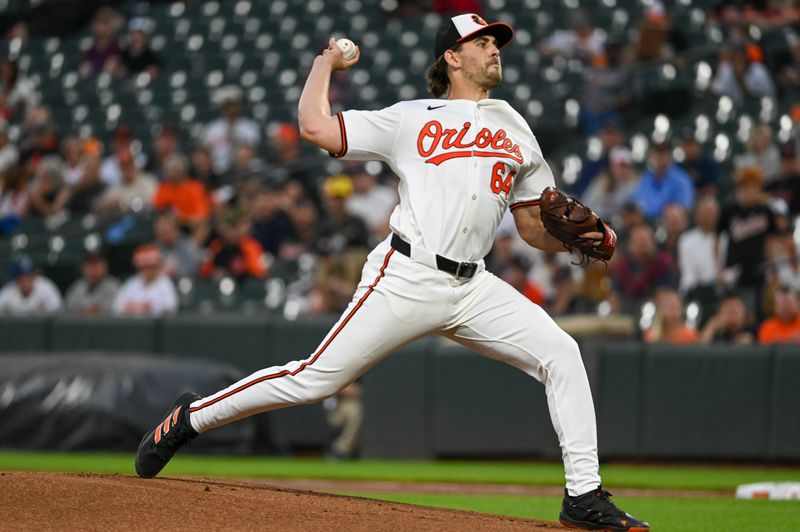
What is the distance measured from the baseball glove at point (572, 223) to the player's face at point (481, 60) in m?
0.51

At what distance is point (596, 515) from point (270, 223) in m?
8.41

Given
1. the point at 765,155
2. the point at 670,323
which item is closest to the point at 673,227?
the point at 670,323

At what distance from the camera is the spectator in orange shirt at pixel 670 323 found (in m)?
10.2

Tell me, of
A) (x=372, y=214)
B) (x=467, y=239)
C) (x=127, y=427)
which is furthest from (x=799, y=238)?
(x=467, y=239)

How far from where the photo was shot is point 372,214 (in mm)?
12516

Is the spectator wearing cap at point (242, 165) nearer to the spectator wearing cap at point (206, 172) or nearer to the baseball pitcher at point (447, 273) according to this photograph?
the spectator wearing cap at point (206, 172)

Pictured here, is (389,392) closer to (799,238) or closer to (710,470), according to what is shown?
(710,470)

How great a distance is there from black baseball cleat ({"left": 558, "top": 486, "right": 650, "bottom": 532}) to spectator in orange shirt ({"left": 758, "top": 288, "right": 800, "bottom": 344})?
18.2 feet

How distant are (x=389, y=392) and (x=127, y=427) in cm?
215

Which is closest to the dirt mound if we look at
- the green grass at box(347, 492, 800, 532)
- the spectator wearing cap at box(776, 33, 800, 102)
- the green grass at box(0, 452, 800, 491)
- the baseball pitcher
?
the baseball pitcher

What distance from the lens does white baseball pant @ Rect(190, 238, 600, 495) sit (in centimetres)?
478

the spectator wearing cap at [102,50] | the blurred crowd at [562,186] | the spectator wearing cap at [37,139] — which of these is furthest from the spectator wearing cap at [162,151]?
the spectator wearing cap at [102,50]

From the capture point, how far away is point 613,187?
11914 mm

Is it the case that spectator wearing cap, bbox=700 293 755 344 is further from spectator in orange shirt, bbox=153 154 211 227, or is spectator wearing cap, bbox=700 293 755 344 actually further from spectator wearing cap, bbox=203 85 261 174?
spectator wearing cap, bbox=203 85 261 174
